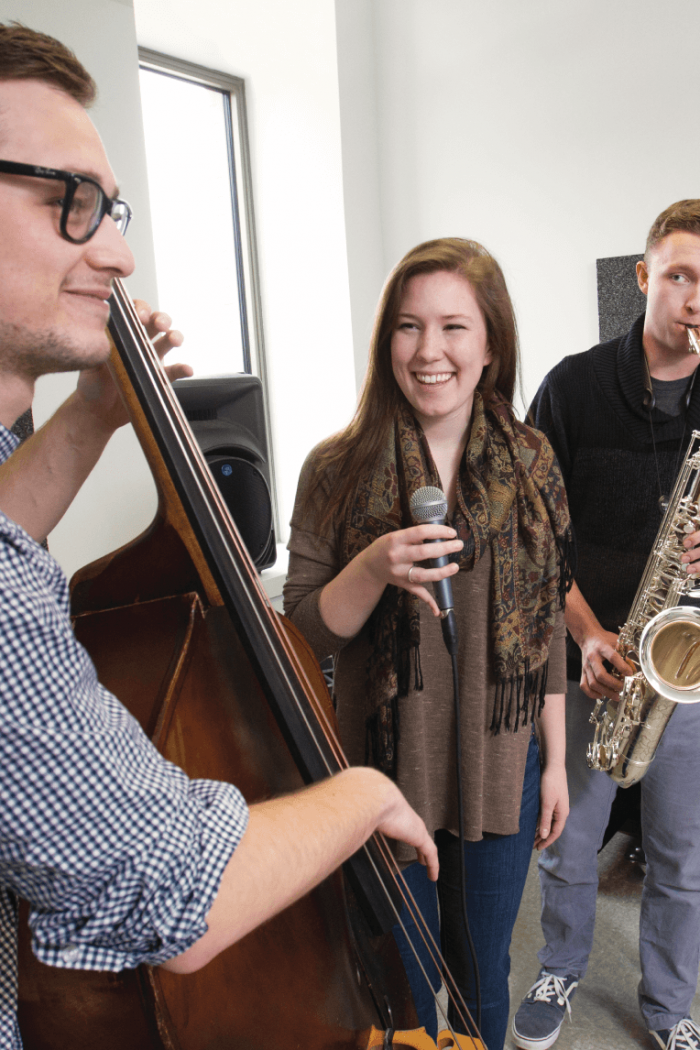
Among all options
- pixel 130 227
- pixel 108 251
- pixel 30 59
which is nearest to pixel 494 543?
pixel 108 251

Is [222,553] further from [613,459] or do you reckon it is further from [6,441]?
[613,459]

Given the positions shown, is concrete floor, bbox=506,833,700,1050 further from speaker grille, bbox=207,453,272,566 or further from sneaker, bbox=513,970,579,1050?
speaker grille, bbox=207,453,272,566

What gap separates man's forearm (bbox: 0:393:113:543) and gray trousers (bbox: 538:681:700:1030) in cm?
128

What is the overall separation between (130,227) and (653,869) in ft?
7.43

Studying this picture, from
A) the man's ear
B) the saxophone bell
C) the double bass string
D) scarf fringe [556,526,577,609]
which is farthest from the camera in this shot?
the man's ear

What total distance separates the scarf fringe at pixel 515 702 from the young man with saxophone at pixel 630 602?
18.4 inches

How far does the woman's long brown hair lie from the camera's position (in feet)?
4.09

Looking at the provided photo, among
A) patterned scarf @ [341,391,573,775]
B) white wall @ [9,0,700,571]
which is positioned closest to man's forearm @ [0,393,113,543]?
patterned scarf @ [341,391,573,775]

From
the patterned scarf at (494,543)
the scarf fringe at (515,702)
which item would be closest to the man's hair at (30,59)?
the patterned scarf at (494,543)

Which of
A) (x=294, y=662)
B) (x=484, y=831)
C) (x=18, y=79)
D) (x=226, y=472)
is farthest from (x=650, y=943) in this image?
(x=18, y=79)

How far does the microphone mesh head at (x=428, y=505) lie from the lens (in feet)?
3.23

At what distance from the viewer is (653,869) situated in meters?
1.81

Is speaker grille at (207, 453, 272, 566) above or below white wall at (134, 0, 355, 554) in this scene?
below

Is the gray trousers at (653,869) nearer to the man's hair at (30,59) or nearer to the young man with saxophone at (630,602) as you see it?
the young man with saxophone at (630,602)
